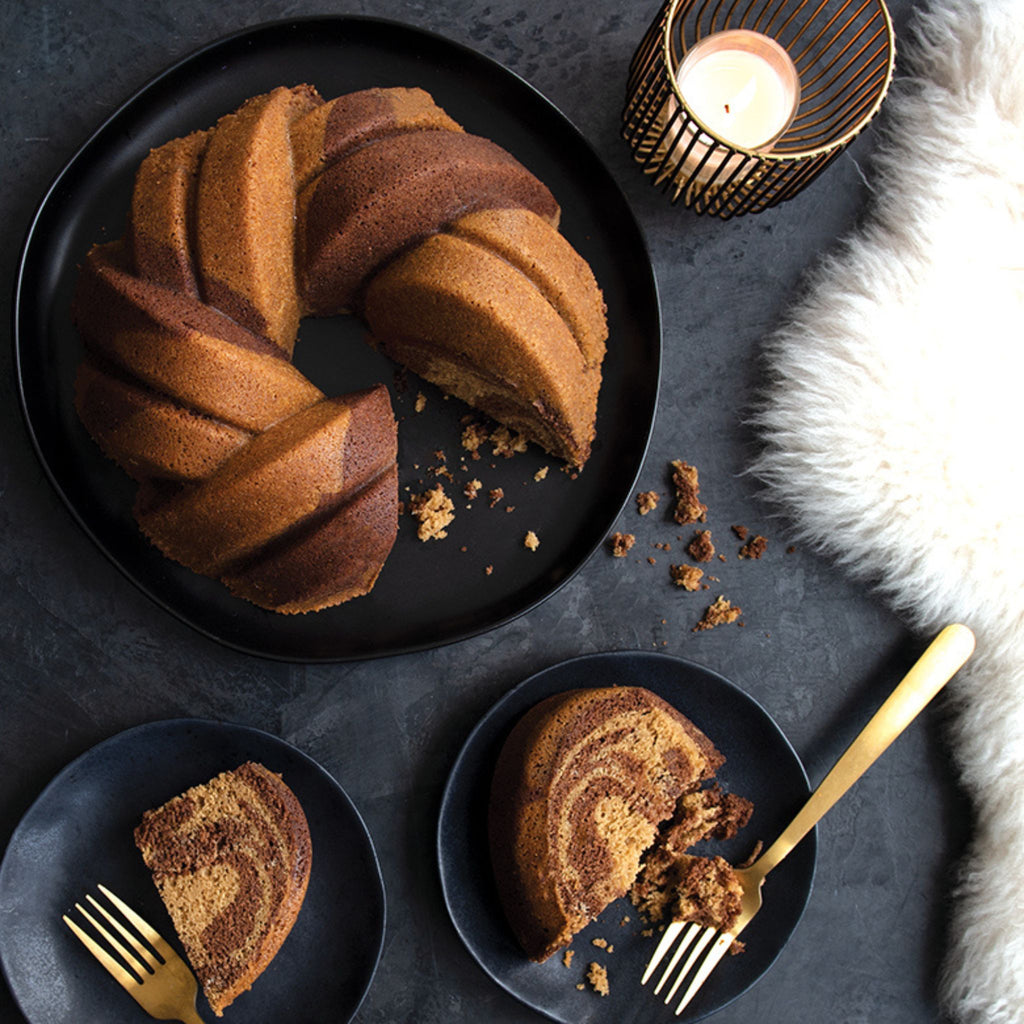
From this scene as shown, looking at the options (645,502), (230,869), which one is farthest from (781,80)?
(230,869)

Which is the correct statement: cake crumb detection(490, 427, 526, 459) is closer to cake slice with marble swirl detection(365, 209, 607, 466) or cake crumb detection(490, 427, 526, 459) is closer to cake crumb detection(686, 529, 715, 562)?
cake slice with marble swirl detection(365, 209, 607, 466)

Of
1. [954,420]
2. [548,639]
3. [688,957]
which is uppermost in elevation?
[954,420]

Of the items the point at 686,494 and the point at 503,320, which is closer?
the point at 503,320

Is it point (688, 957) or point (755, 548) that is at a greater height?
point (755, 548)

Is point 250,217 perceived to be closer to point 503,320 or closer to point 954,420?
point 503,320

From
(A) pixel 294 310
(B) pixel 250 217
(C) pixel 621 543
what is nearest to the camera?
(B) pixel 250 217

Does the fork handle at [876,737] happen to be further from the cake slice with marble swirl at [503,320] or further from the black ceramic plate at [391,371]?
the cake slice with marble swirl at [503,320]

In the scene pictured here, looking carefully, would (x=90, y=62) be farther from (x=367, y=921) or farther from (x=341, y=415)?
(x=367, y=921)

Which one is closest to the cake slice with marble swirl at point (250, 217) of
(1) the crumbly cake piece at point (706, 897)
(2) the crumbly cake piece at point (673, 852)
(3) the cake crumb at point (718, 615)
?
(3) the cake crumb at point (718, 615)

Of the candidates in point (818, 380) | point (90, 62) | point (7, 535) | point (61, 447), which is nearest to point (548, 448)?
point (818, 380)
